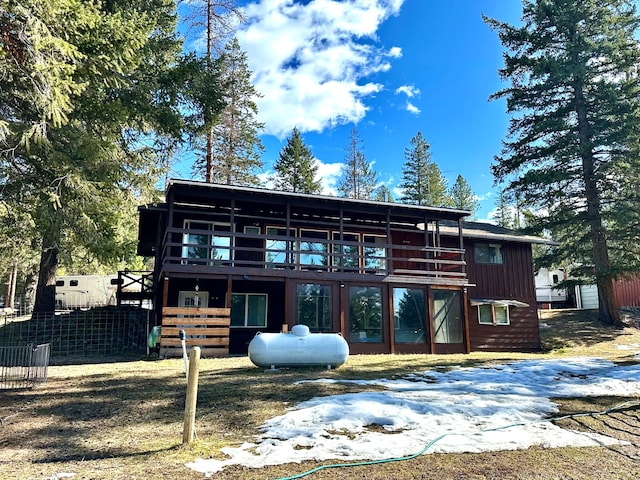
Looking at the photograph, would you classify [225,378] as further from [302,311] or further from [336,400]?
[302,311]

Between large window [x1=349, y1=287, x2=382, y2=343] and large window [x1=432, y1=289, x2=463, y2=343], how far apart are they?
2224mm

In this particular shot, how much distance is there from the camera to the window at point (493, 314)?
691 inches

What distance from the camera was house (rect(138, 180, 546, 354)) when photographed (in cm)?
1392

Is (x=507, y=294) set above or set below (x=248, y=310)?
above

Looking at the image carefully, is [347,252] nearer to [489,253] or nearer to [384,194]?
[489,253]

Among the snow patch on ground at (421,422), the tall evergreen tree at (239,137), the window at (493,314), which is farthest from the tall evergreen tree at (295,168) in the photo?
the snow patch on ground at (421,422)

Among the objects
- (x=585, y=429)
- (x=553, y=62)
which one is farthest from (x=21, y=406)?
(x=553, y=62)

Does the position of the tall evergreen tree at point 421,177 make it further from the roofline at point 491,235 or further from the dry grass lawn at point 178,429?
the dry grass lawn at point 178,429

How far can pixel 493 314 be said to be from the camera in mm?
17641

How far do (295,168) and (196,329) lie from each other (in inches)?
1013

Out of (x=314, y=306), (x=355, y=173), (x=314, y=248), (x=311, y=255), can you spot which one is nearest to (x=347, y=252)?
(x=314, y=248)

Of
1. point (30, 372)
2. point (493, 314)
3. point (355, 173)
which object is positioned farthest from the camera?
point (355, 173)

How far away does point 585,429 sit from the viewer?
572 cm

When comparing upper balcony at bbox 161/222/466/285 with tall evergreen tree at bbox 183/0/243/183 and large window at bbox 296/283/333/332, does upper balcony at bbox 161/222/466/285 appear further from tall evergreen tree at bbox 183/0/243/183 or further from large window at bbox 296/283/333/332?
tall evergreen tree at bbox 183/0/243/183
